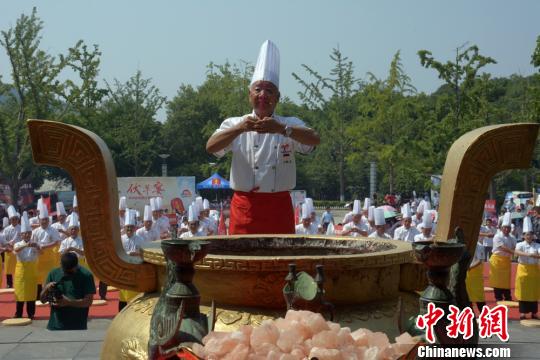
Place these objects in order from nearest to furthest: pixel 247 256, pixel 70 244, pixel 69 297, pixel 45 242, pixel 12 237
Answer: pixel 247 256, pixel 69 297, pixel 70 244, pixel 45 242, pixel 12 237

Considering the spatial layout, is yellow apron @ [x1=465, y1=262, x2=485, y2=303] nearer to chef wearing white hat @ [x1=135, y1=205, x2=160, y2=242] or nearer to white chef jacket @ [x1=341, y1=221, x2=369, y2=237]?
white chef jacket @ [x1=341, y1=221, x2=369, y2=237]

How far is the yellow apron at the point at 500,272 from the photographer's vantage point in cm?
1176

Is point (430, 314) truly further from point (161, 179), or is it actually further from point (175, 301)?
point (161, 179)

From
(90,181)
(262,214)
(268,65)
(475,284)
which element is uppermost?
(268,65)

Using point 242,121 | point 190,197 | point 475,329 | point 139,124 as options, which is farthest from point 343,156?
point 475,329

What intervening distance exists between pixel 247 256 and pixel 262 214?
1.69 m

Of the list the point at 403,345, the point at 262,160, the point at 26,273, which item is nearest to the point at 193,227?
the point at 26,273

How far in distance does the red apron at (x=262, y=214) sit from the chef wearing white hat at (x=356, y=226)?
8.60 meters

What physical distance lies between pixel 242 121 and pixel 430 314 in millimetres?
2490

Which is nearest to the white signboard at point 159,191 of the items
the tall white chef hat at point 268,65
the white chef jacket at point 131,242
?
the white chef jacket at point 131,242

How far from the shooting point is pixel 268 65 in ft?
15.2

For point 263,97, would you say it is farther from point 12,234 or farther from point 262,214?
point 12,234

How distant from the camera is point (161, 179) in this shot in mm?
21500

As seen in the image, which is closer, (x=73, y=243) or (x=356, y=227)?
(x=73, y=243)
